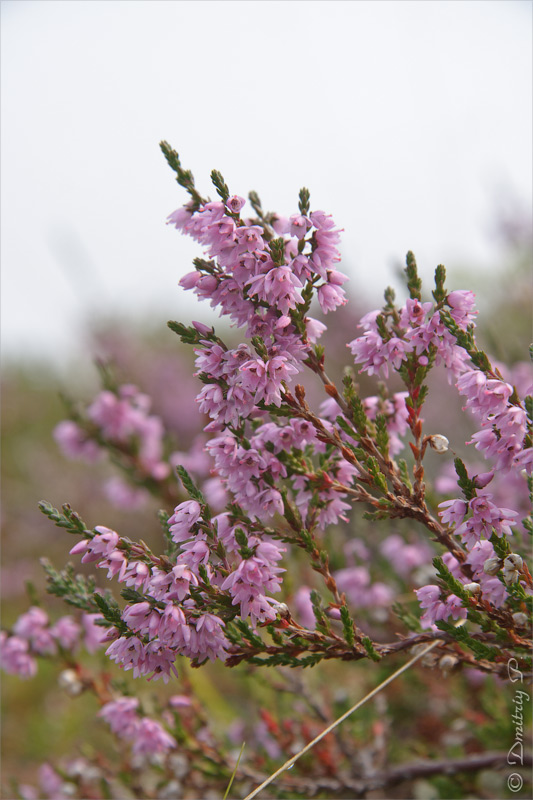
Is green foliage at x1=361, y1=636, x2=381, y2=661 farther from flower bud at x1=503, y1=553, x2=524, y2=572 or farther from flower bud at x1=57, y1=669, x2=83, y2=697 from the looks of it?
flower bud at x1=57, y1=669, x2=83, y2=697

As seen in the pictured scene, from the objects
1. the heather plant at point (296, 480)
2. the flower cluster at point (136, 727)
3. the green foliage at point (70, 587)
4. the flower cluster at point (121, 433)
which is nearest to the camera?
the heather plant at point (296, 480)

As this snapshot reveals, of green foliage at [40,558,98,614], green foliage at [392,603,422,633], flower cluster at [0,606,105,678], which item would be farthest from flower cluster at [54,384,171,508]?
green foliage at [392,603,422,633]

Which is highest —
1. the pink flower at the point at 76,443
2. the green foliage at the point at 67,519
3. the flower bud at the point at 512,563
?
the pink flower at the point at 76,443

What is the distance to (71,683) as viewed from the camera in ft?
11.7

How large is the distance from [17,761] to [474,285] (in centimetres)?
1486

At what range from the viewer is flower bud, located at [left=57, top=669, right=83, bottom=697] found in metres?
3.57

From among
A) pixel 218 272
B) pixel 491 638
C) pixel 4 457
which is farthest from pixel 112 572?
pixel 4 457

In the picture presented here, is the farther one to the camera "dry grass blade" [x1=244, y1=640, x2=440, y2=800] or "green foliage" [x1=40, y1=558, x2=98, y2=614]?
"green foliage" [x1=40, y1=558, x2=98, y2=614]

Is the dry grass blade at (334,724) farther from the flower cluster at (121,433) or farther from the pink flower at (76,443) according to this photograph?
the pink flower at (76,443)

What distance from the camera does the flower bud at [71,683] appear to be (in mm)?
3568

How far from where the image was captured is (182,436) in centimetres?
1510

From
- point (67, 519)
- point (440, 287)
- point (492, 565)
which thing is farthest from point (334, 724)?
point (440, 287)

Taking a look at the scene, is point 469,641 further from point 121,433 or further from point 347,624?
point 121,433

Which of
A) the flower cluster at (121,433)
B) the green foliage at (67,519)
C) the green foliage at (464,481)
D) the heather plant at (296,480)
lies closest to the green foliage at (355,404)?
the heather plant at (296,480)
